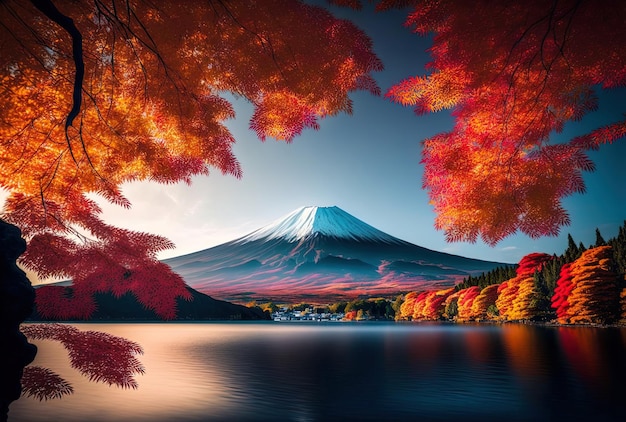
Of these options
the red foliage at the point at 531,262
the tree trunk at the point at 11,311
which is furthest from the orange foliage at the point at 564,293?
the tree trunk at the point at 11,311

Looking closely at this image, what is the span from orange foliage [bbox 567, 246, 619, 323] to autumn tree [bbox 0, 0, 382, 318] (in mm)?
39514

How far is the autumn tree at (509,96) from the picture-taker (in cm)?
604

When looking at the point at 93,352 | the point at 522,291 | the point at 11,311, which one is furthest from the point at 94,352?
the point at 522,291

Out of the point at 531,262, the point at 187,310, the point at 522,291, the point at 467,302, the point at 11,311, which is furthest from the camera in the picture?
the point at 187,310

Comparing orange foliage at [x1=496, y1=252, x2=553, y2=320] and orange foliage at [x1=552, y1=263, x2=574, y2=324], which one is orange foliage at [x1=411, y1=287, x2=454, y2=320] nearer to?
orange foliage at [x1=496, y1=252, x2=553, y2=320]

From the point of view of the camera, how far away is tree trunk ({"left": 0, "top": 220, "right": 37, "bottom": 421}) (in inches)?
208

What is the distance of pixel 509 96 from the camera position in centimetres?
751

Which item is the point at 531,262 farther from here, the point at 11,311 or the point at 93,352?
the point at 11,311

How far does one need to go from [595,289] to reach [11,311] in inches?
1695

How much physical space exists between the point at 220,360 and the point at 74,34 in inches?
792

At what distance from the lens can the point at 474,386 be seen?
1306 centimetres

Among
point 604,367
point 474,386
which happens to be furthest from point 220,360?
A: point 604,367

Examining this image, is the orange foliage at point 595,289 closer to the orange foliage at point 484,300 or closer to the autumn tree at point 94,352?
the orange foliage at point 484,300

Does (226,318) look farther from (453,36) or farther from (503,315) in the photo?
(453,36)
